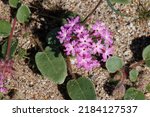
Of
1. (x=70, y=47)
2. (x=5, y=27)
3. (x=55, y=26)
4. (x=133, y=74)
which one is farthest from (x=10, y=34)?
(x=133, y=74)

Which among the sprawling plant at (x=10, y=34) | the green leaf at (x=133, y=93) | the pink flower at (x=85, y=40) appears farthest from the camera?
the green leaf at (x=133, y=93)

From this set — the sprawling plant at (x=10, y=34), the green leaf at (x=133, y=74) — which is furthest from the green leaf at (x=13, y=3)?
the green leaf at (x=133, y=74)

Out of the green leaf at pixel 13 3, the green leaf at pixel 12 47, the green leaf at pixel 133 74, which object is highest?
the green leaf at pixel 13 3

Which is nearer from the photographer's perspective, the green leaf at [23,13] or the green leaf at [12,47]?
the green leaf at [12,47]

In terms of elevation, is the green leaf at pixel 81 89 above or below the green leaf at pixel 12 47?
below

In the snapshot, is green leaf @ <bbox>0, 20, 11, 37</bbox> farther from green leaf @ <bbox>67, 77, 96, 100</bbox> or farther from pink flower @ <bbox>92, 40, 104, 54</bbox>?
pink flower @ <bbox>92, 40, 104, 54</bbox>

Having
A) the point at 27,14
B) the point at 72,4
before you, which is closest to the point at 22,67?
the point at 27,14

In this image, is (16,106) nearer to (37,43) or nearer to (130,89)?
(37,43)

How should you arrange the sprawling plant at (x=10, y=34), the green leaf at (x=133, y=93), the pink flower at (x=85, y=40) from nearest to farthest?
the pink flower at (x=85, y=40) < the sprawling plant at (x=10, y=34) < the green leaf at (x=133, y=93)

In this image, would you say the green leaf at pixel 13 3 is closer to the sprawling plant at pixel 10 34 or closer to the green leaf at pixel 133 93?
the sprawling plant at pixel 10 34
